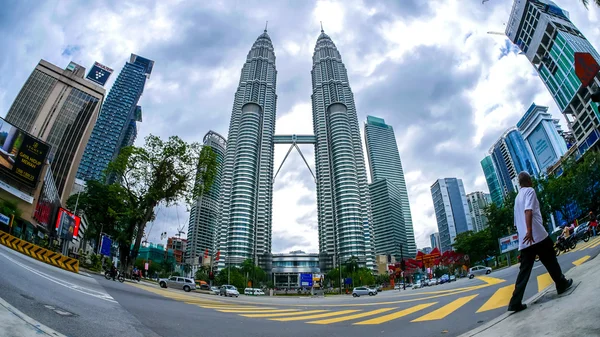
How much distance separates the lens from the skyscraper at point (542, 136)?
289ft

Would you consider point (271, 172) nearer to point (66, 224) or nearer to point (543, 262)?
point (66, 224)

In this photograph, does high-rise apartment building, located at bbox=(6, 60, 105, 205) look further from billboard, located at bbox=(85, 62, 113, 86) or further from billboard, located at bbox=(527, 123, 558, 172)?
billboard, located at bbox=(527, 123, 558, 172)

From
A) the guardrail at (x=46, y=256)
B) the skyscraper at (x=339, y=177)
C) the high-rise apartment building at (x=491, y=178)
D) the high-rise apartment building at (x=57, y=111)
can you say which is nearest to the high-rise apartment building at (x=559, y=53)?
the skyscraper at (x=339, y=177)

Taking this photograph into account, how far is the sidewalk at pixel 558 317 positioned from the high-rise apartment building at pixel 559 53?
263ft

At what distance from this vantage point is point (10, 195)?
30.4 metres

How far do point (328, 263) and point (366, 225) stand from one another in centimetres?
2480

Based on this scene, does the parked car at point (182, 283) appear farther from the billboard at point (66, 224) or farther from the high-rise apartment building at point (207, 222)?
the high-rise apartment building at point (207, 222)

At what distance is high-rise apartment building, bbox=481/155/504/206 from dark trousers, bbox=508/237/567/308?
16591cm

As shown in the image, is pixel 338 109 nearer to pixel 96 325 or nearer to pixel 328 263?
pixel 328 263

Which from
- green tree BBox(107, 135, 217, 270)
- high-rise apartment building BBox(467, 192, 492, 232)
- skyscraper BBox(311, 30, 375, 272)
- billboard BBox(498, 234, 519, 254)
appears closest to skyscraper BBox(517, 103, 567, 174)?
skyscraper BBox(311, 30, 375, 272)

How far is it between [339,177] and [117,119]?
5049 inches

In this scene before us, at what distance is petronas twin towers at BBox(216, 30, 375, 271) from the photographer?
126 metres

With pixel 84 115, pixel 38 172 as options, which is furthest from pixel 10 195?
pixel 84 115

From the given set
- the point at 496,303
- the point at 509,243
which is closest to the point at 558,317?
the point at 496,303
